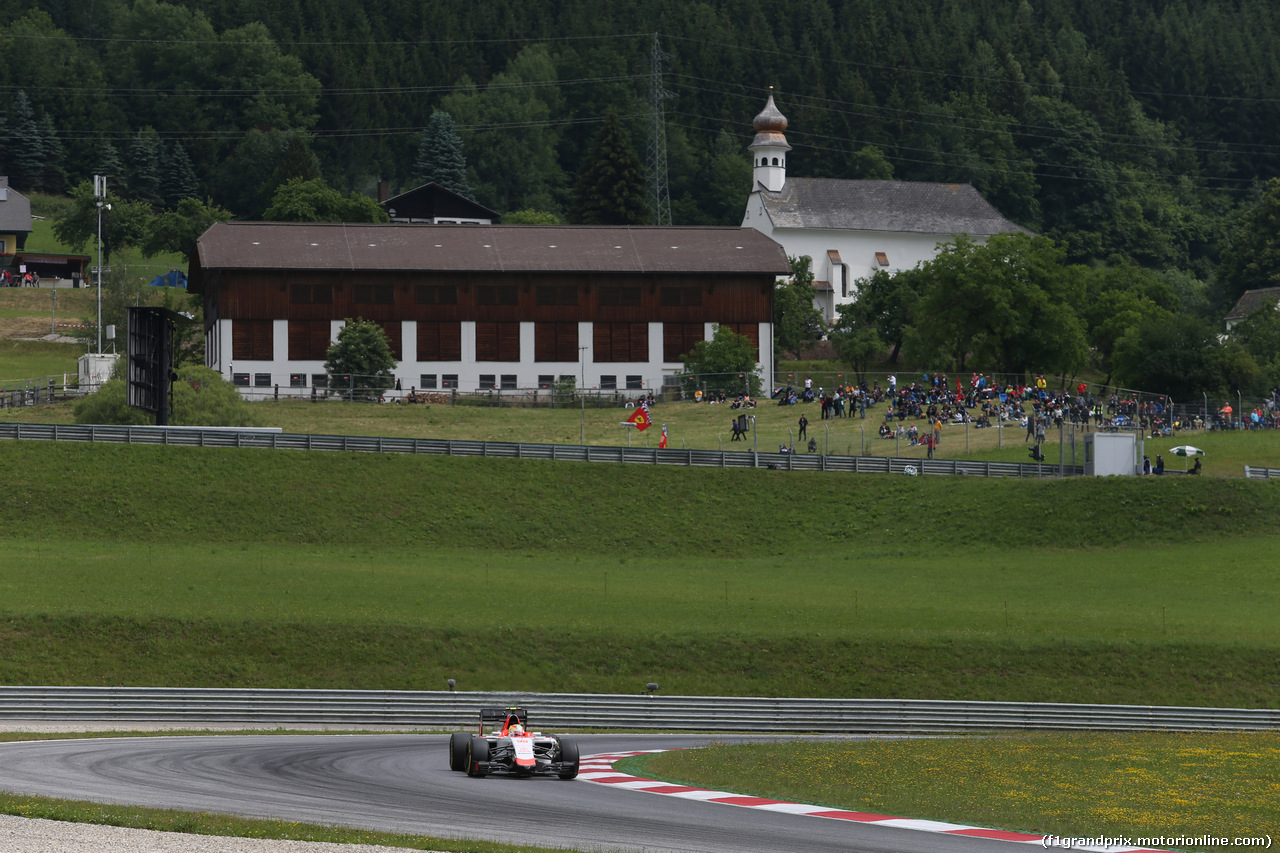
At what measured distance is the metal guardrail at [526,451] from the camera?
65188 mm

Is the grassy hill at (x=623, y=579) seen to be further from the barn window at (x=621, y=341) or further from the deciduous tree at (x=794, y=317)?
the deciduous tree at (x=794, y=317)

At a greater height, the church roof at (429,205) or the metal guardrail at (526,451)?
the church roof at (429,205)

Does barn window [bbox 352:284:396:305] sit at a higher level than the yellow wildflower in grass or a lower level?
higher

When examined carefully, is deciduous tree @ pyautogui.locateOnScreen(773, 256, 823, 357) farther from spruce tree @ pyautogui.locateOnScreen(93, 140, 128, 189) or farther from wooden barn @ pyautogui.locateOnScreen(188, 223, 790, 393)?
spruce tree @ pyautogui.locateOnScreen(93, 140, 128, 189)

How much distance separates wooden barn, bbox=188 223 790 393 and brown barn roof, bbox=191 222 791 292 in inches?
5.9

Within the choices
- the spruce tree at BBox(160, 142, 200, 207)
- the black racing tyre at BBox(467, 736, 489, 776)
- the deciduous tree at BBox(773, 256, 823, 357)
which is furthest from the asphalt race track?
the spruce tree at BBox(160, 142, 200, 207)

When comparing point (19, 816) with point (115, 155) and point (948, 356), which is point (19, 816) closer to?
point (948, 356)

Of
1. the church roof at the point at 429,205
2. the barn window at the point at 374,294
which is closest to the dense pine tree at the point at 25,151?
the church roof at the point at 429,205

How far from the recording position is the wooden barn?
100 meters

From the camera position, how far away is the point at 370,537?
58.0 m

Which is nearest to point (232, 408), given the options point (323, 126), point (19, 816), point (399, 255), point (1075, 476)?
point (399, 255)

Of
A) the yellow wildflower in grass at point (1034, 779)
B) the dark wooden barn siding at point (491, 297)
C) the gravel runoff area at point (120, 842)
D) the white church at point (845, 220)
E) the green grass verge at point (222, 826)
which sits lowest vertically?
the yellow wildflower in grass at point (1034, 779)

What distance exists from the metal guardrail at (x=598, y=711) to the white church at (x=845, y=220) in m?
117

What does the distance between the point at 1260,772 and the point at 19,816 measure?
18.2 metres
